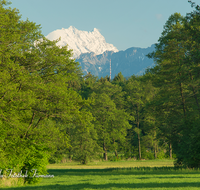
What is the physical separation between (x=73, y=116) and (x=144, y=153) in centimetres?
5148

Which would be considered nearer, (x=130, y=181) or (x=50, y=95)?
(x=130, y=181)

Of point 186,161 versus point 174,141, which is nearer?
point 186,161

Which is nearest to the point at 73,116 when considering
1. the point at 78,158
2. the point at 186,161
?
the point at 186,161

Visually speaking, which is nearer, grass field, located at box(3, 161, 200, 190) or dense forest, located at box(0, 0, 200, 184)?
grass field, located at box(3, 161, 200, 190)

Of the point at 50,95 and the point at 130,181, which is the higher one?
the point at 50,95

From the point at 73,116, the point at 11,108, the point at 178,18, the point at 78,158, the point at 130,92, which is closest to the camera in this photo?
the point at 11,108

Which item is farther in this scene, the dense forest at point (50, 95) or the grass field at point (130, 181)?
the dense forest at point (50, 95)

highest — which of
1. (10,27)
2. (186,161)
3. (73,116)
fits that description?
(10,27)

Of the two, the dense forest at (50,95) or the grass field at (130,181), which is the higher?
the dense forest at (50,95)

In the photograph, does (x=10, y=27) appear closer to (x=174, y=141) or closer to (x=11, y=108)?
(x=11, y=108)

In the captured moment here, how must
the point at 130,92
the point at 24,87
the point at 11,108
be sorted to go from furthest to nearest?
the point at 130,92 < the point at 24,87 < the point at 11,108

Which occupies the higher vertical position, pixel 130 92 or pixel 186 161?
pixel 130 92

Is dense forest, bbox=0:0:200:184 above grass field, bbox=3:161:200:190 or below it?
above

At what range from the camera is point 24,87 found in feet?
68.4
